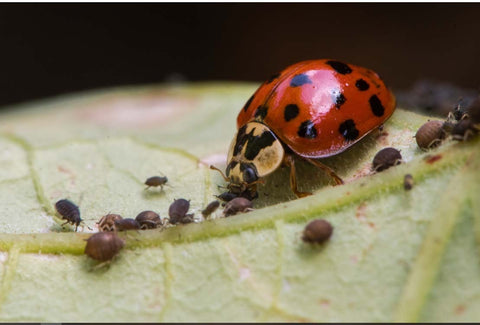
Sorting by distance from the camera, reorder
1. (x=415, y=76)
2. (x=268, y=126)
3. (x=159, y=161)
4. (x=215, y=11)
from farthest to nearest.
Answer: (x=215, y=11) → (x=415, y=76) → (x=159, y=161) → (x=268, y=126)

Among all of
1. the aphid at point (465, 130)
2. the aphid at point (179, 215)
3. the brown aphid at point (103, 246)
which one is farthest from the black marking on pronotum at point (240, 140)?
the aphid at point (465, 130)

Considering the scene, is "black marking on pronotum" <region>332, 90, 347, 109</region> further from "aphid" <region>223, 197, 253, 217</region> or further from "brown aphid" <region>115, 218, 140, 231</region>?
"brown aphid" <region>115, 218, 140, 231</region>

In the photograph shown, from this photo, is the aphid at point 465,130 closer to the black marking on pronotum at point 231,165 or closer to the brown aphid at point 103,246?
the black marking on pronotum at point 231,165

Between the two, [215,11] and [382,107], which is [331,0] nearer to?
[215,11]

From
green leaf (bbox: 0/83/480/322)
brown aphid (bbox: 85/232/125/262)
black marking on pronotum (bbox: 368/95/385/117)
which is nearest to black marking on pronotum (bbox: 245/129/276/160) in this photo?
green leaf (bbox: 0/83/480/322)

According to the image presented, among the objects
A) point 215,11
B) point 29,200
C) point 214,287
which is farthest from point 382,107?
point 215,11

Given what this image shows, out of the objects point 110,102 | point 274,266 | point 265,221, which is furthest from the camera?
point 110,102
